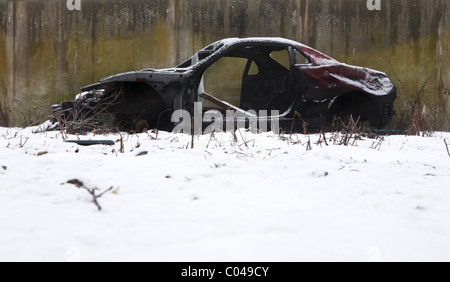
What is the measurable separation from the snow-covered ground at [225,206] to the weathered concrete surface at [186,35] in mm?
5041

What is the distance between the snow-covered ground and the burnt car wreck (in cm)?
168

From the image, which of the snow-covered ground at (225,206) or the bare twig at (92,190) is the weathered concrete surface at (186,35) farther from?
the bare twig at (92,190)

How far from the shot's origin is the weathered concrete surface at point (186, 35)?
25.7 feet

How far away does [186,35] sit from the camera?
8.09 meters

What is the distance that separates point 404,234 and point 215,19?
6928mm

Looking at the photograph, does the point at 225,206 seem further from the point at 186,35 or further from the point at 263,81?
the point at 186,35

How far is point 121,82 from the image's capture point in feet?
16.6

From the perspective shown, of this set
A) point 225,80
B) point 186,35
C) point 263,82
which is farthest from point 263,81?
point 186,35

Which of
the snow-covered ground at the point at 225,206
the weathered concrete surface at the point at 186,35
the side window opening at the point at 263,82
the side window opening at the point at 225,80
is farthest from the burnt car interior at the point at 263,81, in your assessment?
the snow-covered ground at the point at 225,206

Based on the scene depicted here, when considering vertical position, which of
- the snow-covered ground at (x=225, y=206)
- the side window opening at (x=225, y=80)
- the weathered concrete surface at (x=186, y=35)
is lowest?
the snow-covered ground at (x=225, y=206)

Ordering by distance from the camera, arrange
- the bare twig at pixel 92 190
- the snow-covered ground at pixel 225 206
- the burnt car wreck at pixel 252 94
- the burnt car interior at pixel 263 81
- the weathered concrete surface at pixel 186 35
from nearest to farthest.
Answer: the snow-covered ground at pixel 225 206 → the bare twig at pixel 92 190 → the burnt car wreck at pixel 252 94 → the burnt car interior at pixel 263 81 → the weathered concrete surface at pixel 186 35

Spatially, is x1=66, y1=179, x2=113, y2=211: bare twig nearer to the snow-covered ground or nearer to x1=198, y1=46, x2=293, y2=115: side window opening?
the snow-covered ground

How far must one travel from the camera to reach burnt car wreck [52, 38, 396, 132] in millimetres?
4965

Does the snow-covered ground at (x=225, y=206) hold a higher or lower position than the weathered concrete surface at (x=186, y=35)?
lower
